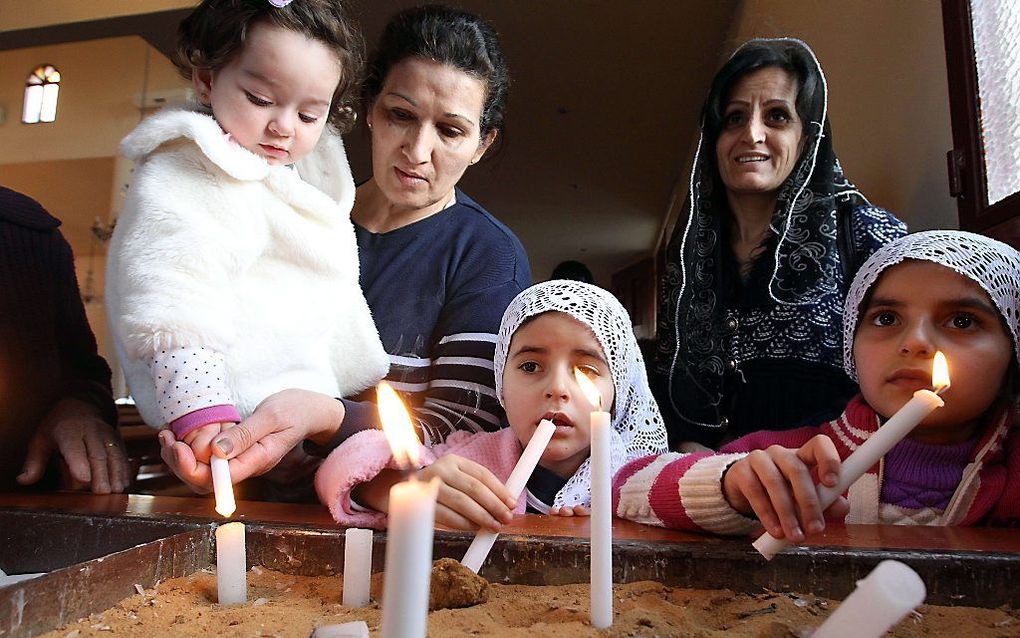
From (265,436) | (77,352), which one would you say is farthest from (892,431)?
(77,352)

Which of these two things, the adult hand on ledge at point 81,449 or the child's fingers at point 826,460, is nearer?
the child's fingers at point 826,460

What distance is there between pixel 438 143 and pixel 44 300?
642mm

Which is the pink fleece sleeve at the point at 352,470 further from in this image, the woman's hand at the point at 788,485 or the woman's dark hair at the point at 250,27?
the woman's dark hair at the point at 250,27

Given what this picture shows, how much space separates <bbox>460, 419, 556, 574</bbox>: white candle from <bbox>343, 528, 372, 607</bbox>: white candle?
0.21ft

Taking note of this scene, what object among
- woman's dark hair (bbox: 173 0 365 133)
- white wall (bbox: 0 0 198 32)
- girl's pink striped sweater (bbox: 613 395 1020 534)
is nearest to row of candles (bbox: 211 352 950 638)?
girl's pink striped sweater (bbox: 613 395 1020 534)

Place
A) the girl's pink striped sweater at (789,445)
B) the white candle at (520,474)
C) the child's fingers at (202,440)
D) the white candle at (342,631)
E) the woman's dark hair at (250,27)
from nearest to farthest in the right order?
the white candle at (342,631) < the white candle at (520,474) < the girl's pink striped sweater at (789,445) < the child's fingers at (202,440) < the woman's dark hair at (250,27)

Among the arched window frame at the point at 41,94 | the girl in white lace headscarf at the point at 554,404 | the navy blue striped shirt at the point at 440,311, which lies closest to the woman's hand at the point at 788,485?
the girl in white lace headscarf at the point at 554,404

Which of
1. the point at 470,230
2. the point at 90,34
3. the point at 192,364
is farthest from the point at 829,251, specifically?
the point at 90,34

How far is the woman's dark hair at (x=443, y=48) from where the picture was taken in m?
1.00

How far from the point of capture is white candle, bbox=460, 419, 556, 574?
42cm

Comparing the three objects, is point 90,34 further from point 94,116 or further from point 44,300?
point 44,300

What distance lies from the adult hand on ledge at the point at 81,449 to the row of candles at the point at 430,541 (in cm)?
43

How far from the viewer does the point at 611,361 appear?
2.77 feet

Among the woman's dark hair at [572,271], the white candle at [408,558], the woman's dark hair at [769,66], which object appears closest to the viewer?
the white candle at [408,558]
